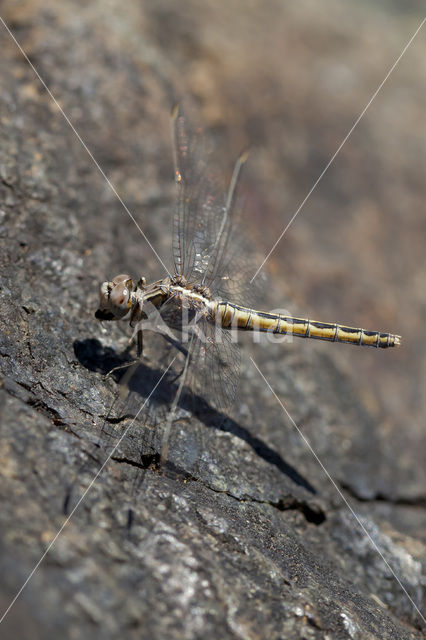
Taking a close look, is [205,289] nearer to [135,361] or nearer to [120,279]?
[120,279]

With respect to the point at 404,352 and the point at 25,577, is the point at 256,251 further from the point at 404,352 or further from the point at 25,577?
the point at 25,577

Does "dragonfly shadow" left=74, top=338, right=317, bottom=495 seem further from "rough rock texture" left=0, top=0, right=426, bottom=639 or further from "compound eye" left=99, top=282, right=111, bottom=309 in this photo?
"compound eye" left=99, top=282, right=111, bottom=309

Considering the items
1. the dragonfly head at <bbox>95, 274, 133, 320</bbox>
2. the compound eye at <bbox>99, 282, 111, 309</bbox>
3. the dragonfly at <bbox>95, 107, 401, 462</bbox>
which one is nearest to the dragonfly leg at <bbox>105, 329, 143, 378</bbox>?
the dragonfly at <bbox>95, 107, 401, 462</bbox>

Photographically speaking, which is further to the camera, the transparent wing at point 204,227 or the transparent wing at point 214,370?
the transparent wing at point 204,227

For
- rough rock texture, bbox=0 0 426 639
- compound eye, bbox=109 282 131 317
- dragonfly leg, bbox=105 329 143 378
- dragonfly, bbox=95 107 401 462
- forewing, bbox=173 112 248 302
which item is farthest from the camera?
forewing, bbox=173 112 248 302

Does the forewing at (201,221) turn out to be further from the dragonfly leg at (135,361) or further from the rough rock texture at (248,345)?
the dragonfly leg at (135,361)

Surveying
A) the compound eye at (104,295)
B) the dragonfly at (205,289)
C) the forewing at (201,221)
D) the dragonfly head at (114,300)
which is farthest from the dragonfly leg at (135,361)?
the forewing at (201,221)
